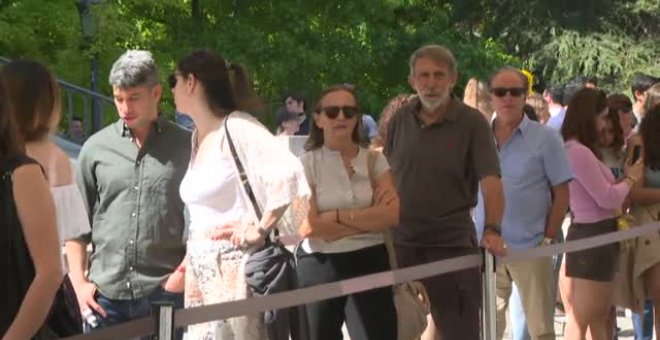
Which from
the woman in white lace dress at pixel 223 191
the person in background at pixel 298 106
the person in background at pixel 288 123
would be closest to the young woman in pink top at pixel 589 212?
the woman in white lace dress at pixel 223 191

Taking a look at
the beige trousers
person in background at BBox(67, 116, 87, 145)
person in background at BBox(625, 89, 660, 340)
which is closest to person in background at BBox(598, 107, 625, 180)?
person in background at BBox(625, 89, 660, 340)

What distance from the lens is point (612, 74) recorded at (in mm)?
41844

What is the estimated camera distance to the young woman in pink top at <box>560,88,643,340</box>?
28.1ft

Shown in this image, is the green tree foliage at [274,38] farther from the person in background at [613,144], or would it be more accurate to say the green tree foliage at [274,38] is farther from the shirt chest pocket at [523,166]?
the shirt chest pocket at [523,166]

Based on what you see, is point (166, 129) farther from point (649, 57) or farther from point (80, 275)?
point (649, 57)

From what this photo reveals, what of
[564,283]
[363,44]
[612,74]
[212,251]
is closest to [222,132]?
[212,251]

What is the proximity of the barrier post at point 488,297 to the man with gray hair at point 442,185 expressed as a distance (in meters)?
0.05

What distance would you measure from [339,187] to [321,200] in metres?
0.11

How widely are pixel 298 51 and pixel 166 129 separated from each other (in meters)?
25.1

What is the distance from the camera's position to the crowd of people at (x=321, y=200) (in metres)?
5.61

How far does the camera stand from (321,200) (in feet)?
22.4

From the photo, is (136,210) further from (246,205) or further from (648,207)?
(648,207)

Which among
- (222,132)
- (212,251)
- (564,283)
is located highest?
(222,132)

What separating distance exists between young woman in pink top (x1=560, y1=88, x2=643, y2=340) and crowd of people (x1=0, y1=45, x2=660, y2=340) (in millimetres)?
11
